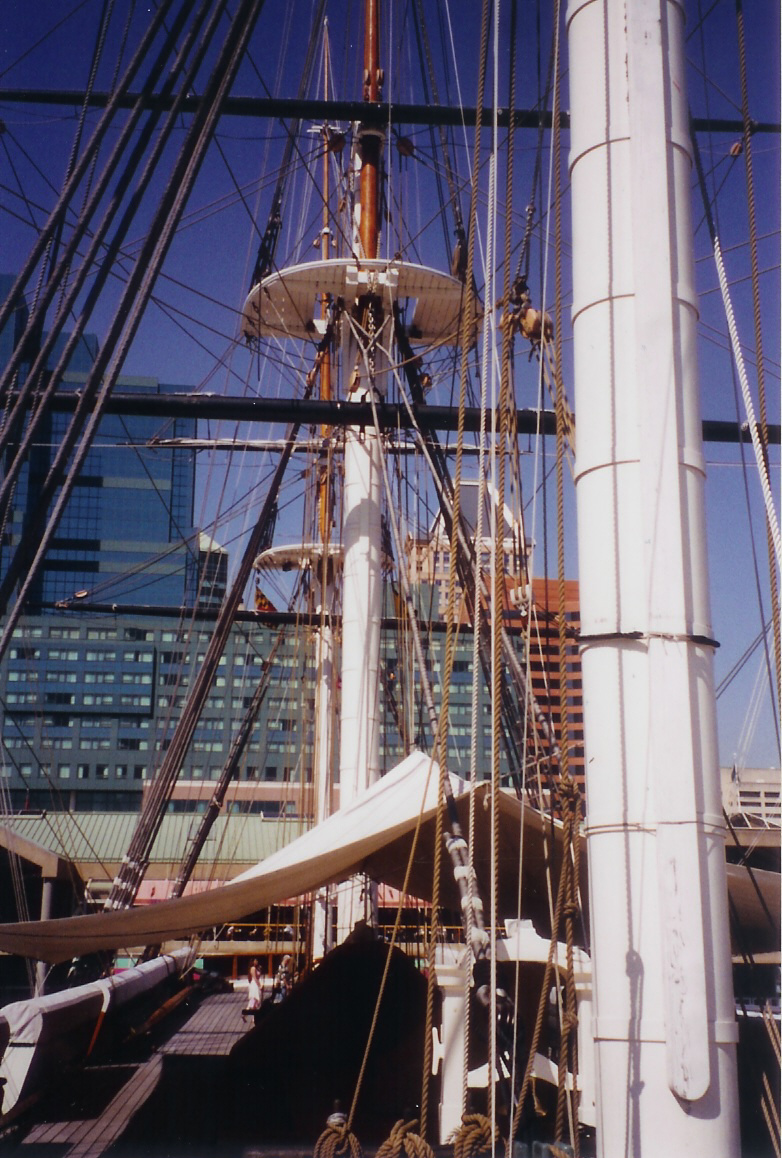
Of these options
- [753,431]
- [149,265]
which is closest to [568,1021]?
[753,431]

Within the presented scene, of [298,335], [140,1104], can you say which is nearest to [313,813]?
[298,335]

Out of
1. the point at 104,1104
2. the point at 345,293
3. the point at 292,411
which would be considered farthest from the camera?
the point at 345,293

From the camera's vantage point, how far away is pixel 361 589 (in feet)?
43.8

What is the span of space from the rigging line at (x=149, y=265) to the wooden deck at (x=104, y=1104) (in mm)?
3889

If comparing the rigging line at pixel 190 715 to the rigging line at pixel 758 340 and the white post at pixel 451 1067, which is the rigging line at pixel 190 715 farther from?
the rigging line at pixel 758 340

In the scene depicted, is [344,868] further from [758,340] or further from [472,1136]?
[758,340]

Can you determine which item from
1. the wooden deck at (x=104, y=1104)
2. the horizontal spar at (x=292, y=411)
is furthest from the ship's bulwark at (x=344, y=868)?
the horizontal spar at (x=292, y=411)

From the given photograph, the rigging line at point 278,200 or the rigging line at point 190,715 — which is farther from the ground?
the rigging line at point 278,200

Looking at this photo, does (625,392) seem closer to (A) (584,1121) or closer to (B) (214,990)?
(A) (584,1121)

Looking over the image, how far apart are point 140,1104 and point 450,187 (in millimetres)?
11356

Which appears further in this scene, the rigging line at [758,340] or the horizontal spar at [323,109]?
the horizontal spar at [323,109]

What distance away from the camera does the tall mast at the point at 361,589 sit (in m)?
13.0

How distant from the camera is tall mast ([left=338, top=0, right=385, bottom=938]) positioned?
1300 centimetres

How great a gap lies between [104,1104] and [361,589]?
20.9 ft
